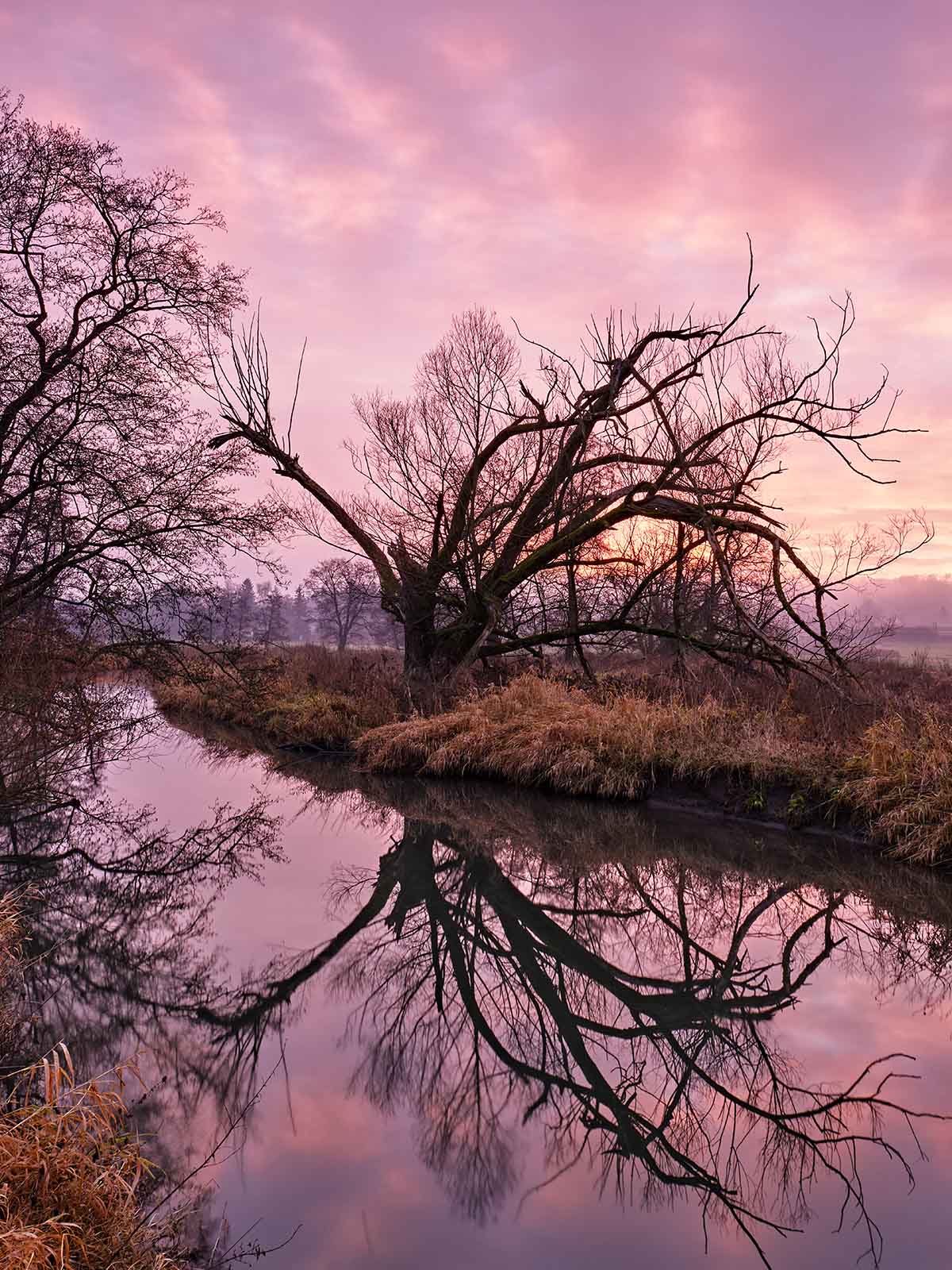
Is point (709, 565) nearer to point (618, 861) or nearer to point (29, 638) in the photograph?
point (618, 861)

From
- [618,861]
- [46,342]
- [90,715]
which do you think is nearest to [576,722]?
[618,861]

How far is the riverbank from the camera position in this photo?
9492 mm

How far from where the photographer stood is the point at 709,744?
11.9m

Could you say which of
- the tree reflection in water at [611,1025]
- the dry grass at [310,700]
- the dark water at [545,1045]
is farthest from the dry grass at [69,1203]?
the dry grass at [310,700]

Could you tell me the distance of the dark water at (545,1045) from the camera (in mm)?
3658

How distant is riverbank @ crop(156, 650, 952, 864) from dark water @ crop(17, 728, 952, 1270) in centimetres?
81

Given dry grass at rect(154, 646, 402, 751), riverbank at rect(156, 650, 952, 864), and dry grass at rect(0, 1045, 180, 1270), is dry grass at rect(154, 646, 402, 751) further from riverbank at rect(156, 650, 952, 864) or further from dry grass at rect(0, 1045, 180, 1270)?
dry grass at rect(0, 1045, 180, 1270)

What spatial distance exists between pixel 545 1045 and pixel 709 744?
7.16m

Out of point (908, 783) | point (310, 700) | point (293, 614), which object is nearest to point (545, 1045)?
point (908, 783)

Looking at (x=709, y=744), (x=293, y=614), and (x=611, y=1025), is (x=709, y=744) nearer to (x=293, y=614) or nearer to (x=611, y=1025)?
(x=611, y=1025)

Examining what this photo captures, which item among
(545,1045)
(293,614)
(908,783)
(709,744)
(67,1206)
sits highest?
(293,614)

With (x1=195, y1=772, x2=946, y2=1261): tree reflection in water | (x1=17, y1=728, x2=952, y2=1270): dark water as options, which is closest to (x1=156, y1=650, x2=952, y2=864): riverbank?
(x1=17, y1=728, x2=952, y2=1270): dark water

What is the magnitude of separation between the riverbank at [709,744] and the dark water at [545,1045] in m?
0.81

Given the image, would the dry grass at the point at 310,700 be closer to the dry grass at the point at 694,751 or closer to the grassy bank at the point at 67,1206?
the dry grass at the point at 694,751
